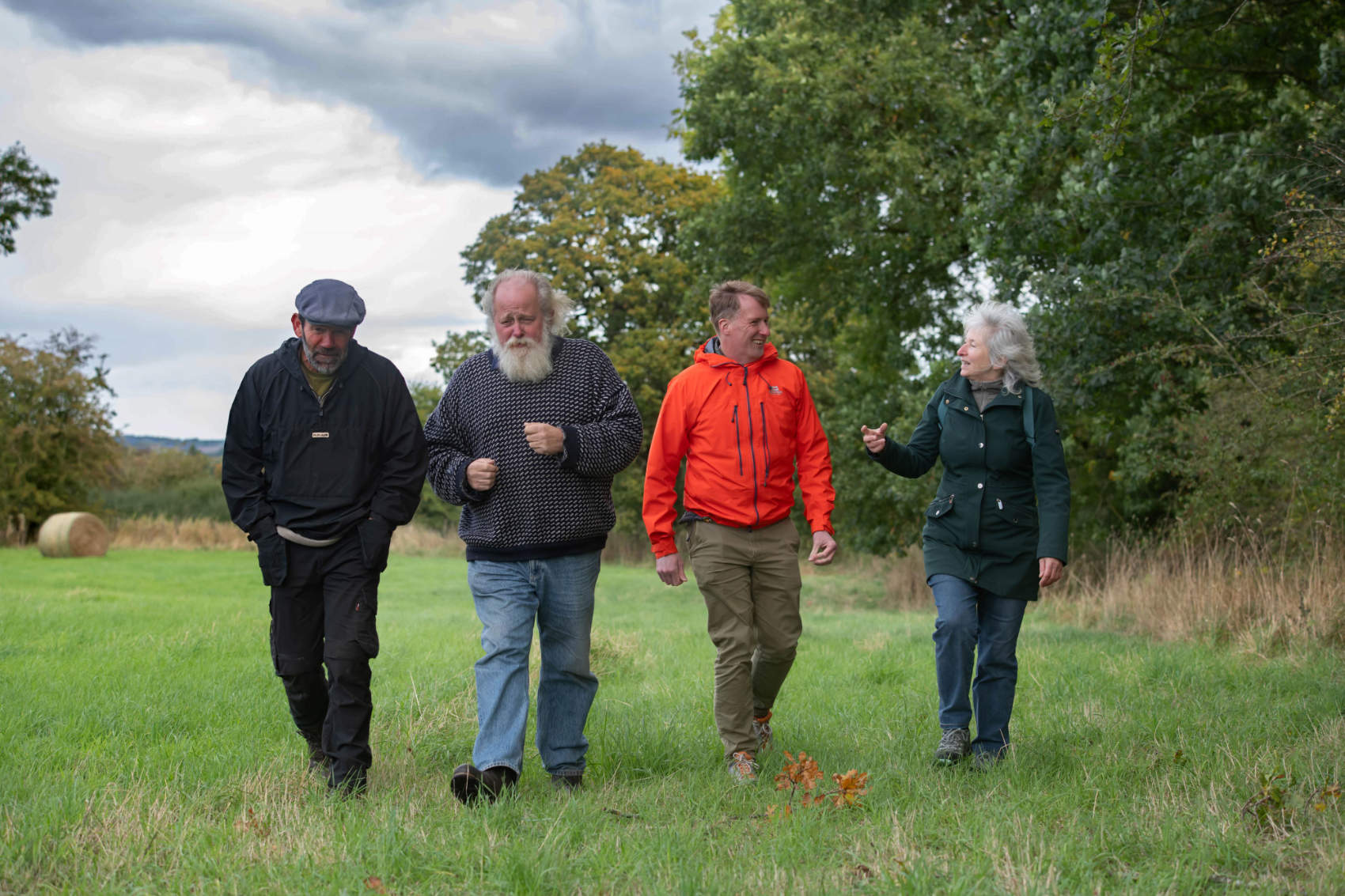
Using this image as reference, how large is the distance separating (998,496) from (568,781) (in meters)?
2.42

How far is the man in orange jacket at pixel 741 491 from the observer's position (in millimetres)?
5457

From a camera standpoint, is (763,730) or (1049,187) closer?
(763,730)

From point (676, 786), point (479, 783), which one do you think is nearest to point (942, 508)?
point (676, 786)

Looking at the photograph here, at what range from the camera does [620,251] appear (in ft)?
107

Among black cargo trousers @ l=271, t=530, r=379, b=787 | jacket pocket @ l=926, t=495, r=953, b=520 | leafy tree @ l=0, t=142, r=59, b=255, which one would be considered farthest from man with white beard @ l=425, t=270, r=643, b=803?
leafy tree @ l=0, t=142, r=59, b=255

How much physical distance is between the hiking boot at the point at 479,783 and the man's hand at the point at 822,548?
1652mm

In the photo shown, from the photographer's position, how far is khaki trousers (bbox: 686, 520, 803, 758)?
545 centimetres

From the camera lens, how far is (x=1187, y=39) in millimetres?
13578

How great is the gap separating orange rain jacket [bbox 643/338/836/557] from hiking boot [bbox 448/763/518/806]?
1276mm

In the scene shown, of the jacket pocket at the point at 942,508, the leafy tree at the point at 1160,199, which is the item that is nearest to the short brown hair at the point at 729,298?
the jacket pocket at the point at 942,508

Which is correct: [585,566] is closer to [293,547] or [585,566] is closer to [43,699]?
[293,547]

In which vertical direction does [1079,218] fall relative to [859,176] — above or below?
below

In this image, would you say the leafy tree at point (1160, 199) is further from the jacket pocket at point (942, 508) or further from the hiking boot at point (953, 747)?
the hiking boot at point (953, 747)

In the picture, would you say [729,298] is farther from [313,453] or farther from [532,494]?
[313,453]
